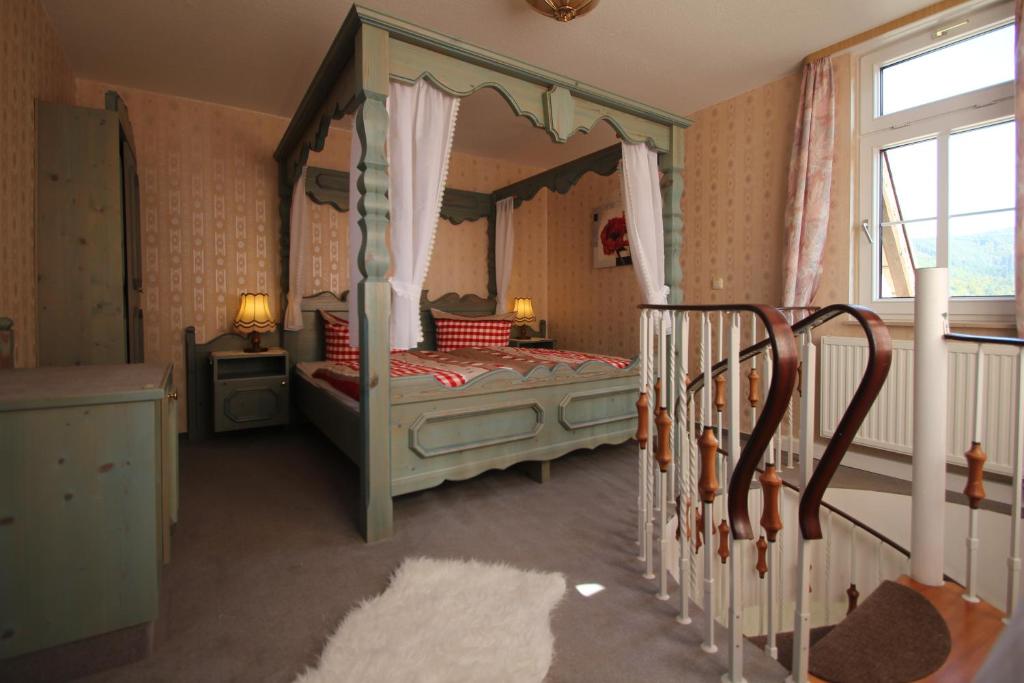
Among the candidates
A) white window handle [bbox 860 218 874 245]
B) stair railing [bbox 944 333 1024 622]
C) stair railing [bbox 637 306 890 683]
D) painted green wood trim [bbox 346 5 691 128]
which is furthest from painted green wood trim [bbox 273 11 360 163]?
white window handle [bbox 860 218 874 245]

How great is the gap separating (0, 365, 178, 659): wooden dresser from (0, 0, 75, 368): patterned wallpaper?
112cm

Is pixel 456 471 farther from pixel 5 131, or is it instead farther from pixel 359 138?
pixel 5 131

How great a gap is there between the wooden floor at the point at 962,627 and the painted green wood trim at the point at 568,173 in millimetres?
2668

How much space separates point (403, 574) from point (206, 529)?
3.55ft

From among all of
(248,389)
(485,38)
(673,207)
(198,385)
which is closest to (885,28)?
(673,207)

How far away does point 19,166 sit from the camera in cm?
222

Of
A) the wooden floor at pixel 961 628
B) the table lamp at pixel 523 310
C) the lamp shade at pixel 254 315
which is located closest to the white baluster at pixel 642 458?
the wooden floor at pixel 961 628

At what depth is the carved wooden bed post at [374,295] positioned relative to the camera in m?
2.09

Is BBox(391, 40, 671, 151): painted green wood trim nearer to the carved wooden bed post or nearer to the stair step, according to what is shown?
the carved wooden bed post

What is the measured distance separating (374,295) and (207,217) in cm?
271

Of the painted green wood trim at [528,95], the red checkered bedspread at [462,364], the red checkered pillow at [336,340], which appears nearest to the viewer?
the painted green wood trim at [528,95]

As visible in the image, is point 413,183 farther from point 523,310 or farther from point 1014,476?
point 523,310

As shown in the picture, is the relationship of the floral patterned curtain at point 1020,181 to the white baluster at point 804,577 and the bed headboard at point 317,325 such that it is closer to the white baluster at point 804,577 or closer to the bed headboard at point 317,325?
the white baluster at point 804,577

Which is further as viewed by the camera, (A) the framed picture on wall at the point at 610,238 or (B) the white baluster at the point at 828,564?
(A) the framed picture on wall at the point at 610,238
